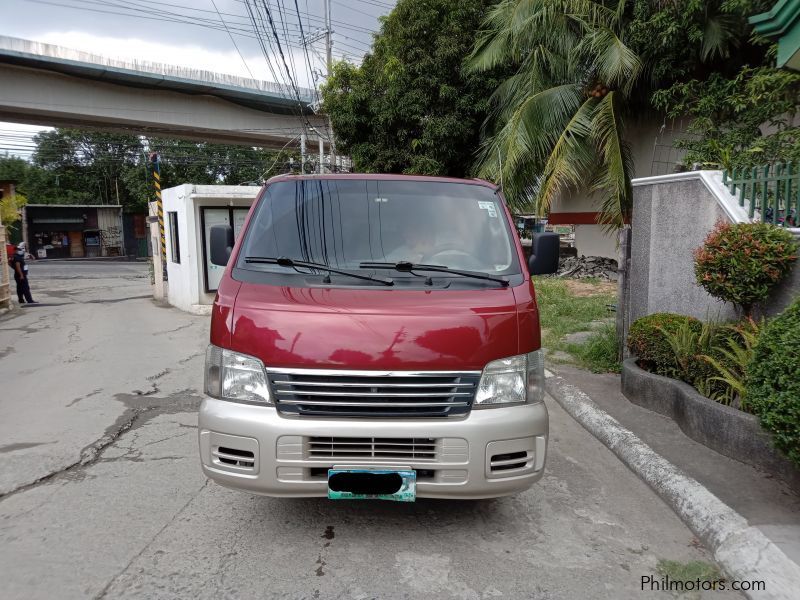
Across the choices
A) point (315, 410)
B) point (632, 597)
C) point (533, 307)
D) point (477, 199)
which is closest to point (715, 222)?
point (477, 199)

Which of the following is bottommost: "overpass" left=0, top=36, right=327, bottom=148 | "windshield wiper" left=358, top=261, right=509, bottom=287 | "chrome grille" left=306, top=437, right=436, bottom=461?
"chrome grille" left=306, top=437, right=436, bottom=461

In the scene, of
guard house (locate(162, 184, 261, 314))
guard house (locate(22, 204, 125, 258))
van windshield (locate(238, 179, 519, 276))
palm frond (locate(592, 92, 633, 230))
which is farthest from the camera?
guard house (locate(22, 204, 125, 258))

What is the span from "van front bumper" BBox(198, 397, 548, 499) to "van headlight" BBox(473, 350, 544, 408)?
7cm

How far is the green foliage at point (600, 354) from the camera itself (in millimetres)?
7148

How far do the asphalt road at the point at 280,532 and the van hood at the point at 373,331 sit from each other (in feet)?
3.43

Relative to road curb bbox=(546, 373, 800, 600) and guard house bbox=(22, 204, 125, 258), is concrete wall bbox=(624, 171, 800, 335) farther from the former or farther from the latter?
guard house bbox=(22, 204, 125, 258)

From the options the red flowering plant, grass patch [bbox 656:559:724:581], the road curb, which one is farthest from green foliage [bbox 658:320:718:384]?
grass patch [bbox 656:559:724:581]

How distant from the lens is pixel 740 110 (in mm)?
10141

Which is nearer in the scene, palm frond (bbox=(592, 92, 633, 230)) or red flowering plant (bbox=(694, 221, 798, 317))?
red flowering plant (bbox=(694, 221, 798, 317))

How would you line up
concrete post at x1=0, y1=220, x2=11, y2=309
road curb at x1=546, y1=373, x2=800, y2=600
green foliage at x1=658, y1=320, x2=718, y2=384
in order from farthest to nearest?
concrete post at x1=0, y1=220, x2=11, y2=309 → green foliage at x1=658, y1=320, x2=718, y2=384 → road curb at x1=546, y1=373, x2=800, y2=600

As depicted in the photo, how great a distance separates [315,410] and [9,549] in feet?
6.21

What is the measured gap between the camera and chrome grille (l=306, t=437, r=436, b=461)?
9.89 ft

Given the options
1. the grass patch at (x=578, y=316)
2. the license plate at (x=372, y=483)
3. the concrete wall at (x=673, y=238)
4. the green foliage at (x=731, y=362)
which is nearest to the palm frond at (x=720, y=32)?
the grass patch at (x=578, y=316)

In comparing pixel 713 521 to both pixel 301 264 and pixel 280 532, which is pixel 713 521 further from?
pixel 301 264
